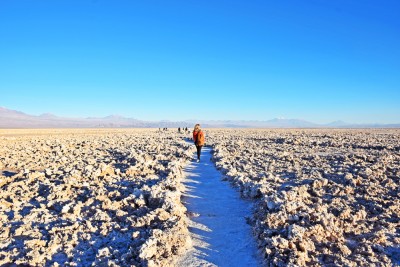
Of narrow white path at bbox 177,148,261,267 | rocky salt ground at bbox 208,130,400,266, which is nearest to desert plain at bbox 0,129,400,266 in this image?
rocky salt ground at bbox 208,130,400,266

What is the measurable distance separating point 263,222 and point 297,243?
3.06 feet

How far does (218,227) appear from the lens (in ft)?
22.7

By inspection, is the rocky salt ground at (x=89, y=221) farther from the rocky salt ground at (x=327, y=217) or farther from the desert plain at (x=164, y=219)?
the rocky salt ground at (x=327, y=217)

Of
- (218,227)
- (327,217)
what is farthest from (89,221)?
(327,217)

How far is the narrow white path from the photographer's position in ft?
18.3

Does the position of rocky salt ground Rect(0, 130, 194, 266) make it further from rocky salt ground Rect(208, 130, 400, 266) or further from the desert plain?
rocky salt ground Rect(208, 130, 400, 266)

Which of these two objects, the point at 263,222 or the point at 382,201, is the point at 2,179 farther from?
the point at 382,201

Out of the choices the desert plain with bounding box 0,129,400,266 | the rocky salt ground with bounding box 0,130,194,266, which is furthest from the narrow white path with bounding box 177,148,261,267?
the rocky salt ground with bounding box 0,130,194,266

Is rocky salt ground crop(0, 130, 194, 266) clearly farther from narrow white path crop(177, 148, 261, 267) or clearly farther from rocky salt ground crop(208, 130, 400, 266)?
rocky salt ground crop(208, 130, 400, 266)

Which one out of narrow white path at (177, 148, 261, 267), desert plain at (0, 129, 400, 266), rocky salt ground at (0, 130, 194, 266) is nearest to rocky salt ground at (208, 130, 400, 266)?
desert plain at (0, 129, 400, 266)

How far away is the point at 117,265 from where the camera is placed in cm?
520

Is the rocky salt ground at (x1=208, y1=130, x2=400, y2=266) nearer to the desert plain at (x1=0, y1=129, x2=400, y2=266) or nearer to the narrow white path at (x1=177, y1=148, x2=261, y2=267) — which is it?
the desert plain at (x1=0, y1=129, x2=400, y2=266)

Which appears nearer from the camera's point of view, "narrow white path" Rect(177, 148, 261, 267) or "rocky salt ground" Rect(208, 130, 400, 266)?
"rocky salt ground" Rect(208, 130, 400, 266)

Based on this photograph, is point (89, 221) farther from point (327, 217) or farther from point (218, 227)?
point (327, 217)
